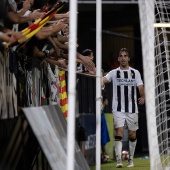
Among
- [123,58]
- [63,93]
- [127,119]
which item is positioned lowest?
[127,119]

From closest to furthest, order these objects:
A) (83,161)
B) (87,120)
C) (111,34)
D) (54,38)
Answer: (83,161) → (54,38) → (87,120) → (111,34)

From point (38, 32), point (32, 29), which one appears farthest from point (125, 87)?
point (32, 29)

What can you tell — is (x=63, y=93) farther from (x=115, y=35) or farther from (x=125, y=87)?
(x=115, y=35)

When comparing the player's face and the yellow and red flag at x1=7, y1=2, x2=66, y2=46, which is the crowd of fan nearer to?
the yellow and red flag at x1=7, y1=2, x2=66, y2=46

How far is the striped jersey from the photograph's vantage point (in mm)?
14164

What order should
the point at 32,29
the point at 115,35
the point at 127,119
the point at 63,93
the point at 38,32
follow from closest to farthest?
the point at 32,29, the point at 38,32, the point at 63,93, the point at 127,119, the point at 115,35

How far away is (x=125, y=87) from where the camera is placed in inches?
560

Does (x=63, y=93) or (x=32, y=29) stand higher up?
(x=32, y=29)

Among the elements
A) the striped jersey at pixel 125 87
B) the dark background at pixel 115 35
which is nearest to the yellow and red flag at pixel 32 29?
the striped jersey at pixel 125 87

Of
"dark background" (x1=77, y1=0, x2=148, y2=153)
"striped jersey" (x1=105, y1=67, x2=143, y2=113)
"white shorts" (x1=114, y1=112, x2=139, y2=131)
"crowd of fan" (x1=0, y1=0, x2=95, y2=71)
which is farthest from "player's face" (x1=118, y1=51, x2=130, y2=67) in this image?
"crowd of fan" (x1=0, y1=0, x2=95, y2=71)

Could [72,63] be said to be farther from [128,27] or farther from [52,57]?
[128,27]

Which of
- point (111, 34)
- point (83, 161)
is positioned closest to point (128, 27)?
point (111, 34)

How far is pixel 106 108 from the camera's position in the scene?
16688 millimetres

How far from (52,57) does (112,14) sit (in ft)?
50.5
